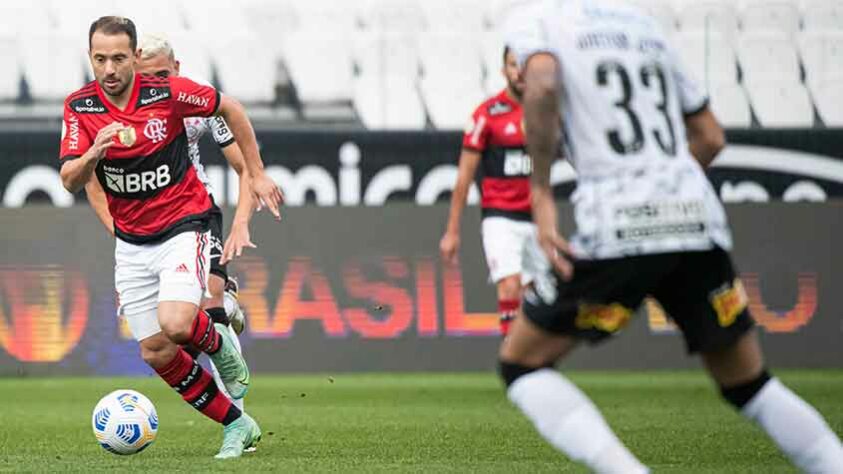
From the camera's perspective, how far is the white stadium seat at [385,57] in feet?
53.8

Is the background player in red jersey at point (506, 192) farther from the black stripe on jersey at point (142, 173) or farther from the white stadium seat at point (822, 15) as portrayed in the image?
the white stadium seat at point (822, 15)

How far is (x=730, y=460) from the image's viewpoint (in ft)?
25.4

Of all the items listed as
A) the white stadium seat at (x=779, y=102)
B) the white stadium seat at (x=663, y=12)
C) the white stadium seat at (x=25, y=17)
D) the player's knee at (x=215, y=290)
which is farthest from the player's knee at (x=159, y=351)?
the white stadium seat at (x=779, y=102)

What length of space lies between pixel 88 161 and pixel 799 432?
357cm

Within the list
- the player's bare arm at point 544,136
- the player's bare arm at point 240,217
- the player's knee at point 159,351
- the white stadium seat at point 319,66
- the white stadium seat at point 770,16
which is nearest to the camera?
the player's bare arm at point 544,136

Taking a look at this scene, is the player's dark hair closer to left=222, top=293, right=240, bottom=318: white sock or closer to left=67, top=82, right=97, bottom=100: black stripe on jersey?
left=67, top=82, right=97, bottom=100: black stripe on jersey

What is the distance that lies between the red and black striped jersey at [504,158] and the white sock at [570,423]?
18.0 ft

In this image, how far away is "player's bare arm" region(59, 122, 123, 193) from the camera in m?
7.07

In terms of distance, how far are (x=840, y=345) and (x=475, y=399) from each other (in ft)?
14.8

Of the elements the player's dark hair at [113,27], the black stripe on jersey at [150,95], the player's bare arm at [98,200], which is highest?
the player's dark hair at [113,27]

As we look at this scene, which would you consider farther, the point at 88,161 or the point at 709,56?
the point at 709,56

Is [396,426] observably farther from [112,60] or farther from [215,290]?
[112,60]

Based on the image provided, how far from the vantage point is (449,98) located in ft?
53.9

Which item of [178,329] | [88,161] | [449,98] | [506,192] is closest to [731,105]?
[449,98]
